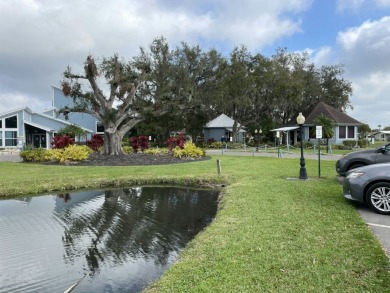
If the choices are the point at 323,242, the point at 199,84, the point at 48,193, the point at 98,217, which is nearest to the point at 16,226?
the point at 98,217

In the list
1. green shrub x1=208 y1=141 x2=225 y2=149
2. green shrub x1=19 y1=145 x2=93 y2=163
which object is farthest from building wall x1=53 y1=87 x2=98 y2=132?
green shrub x1=19 y1=145 x2=93 y2=163

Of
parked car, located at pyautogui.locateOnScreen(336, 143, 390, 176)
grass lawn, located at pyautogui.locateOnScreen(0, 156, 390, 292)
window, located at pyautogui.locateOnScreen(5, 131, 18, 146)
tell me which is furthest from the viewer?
window, located at pyautogui.locateOnScreen(5, 131, 18, 146)

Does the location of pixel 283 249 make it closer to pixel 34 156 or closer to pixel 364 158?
pixel 364 158

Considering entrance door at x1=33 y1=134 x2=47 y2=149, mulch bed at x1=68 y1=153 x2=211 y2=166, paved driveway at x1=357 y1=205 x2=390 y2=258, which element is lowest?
paved driveway at x1=357 y1=205 x2=390 y2=258

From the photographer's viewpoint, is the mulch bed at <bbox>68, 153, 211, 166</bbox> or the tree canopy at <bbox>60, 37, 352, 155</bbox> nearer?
the mulch bed at <bbox>68, 153, 211, 166</bbox>

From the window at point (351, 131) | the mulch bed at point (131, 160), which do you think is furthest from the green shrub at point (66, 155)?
the window at point (351, 131)

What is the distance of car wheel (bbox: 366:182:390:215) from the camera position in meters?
7.39

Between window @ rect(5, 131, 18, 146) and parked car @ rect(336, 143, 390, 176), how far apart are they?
40127mm

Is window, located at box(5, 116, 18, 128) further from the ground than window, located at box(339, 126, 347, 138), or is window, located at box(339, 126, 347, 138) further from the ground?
window, located at box(5, 116, 18, 128)

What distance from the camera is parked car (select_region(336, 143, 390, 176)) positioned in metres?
10.8

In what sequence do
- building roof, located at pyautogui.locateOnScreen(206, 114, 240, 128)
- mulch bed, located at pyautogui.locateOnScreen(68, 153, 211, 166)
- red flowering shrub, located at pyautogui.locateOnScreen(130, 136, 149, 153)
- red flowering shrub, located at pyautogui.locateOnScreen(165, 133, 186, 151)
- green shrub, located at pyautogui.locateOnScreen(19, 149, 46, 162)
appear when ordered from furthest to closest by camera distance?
1. building roof, located at pyautogui.locateOnScreen(206, 114, 240, 128)
2. red flowering shrub, located at pyautogui.locateOnScreen(130, 136, 149, 153)
3. red flowering shrub, located at pyautogui.locateOnScreen(165, 133, 186, 151)
4. green shrub, located at pyautogui.locateOnScreen(19, 149, 46, 162)
5. mulch bed, located at pyautogui.locateOnScreen(68, 153, 211, 166)

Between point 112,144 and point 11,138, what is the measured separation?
2531cm

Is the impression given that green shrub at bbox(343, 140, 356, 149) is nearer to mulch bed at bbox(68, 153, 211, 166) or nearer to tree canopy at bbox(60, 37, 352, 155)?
tree canopy at bbox(60, 37, 352, 155)

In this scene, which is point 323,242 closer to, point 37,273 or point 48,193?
point 37,273
